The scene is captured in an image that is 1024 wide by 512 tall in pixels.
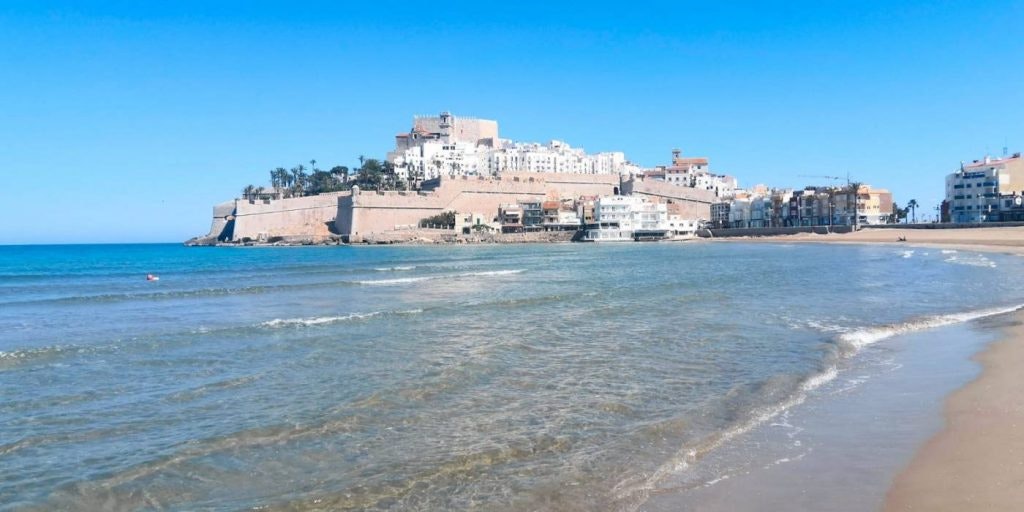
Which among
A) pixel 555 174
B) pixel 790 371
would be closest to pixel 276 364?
pixel 790 371

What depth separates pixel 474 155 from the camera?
106 m

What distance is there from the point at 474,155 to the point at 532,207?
22.6 m

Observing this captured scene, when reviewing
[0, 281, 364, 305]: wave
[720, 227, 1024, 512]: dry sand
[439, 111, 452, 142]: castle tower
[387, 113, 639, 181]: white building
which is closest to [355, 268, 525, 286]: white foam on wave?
[0, 281, 364, 305]: wave

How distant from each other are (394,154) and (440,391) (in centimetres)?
10259

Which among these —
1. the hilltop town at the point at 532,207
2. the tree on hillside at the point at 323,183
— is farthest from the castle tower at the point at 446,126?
the tree on hillside at the point at 323,183

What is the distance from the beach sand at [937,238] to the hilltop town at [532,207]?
4692 mm

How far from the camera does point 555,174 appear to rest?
95250 millimetres

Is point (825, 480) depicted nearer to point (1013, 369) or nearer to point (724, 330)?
point (1013, 369)

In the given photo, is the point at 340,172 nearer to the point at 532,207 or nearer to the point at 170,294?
the point at 532,207

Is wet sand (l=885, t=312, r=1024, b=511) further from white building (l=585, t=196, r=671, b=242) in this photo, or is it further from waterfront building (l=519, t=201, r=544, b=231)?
waterfront building (l=519, t=201, r=544, b=231)

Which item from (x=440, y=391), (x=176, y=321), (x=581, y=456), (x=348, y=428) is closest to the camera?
(x=581, y=456)

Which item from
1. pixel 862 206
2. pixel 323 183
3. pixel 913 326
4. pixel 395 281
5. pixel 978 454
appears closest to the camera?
pixel 978 454

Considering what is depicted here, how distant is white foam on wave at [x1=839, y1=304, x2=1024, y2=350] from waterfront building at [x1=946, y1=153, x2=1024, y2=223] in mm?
62232

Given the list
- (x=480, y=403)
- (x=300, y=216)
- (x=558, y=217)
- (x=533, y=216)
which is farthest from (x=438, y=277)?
(x=300, y=216)
